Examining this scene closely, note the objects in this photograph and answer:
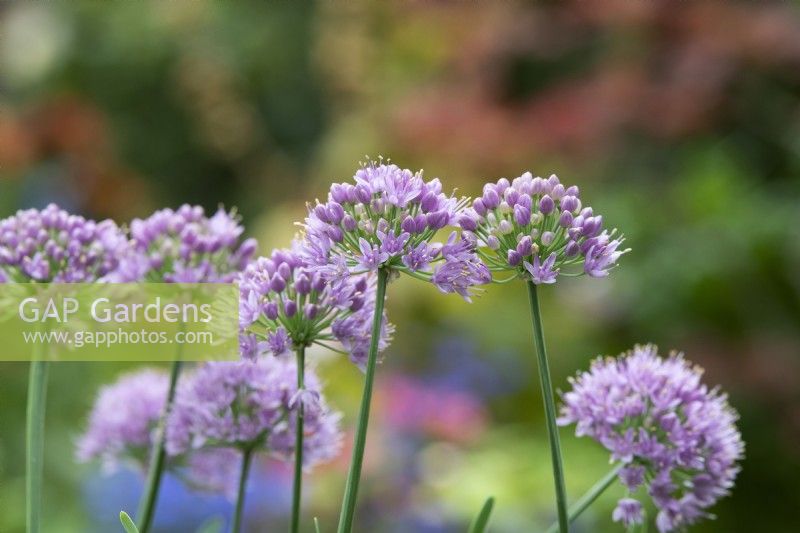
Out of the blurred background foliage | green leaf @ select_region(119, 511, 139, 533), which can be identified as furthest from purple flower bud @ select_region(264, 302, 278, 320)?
the blurred background foliage

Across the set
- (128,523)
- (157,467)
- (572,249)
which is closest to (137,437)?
(157,467)

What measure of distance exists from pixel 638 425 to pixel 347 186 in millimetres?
356

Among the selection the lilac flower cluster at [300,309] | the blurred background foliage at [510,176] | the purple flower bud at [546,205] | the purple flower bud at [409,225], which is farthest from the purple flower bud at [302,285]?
the blurred background foliage at [510,176]

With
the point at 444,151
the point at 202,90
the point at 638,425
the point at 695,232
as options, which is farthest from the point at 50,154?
the point at 638,425

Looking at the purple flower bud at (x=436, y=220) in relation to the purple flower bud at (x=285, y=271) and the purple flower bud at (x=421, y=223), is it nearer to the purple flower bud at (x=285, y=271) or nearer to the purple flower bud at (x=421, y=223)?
the purple flower bud at (x=421, y=223)

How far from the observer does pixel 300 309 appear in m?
0.88

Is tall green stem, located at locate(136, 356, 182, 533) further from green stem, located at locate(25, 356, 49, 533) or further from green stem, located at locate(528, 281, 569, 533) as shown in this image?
green stem, located at locate(528, 281, 569, 533)

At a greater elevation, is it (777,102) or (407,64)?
(407,64)

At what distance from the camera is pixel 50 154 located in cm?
482

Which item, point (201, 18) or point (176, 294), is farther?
point (201, 18)

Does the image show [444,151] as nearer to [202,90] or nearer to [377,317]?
[202,90]

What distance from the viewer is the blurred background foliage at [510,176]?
337 centimetres

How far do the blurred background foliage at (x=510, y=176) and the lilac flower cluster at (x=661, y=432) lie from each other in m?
1.71

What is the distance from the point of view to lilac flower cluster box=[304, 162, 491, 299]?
83cm
